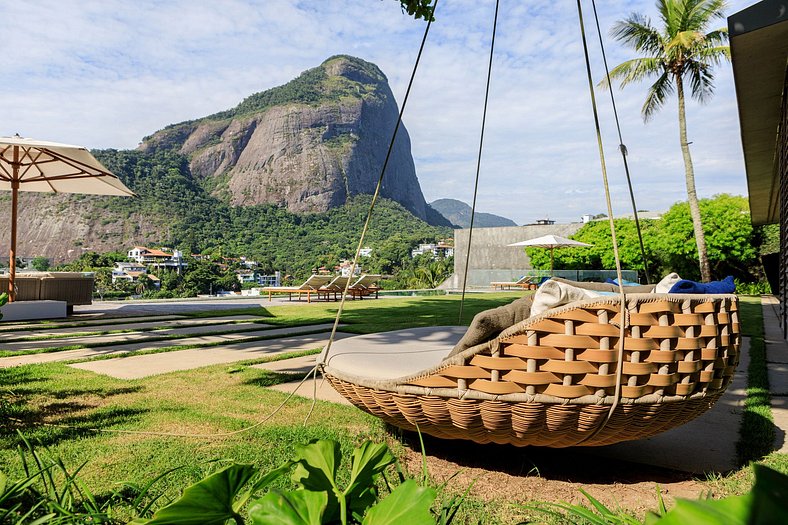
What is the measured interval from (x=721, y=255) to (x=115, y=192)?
70.6ft

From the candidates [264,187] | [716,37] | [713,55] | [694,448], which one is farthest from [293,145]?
[694,448]

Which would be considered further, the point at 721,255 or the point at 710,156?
the point at 710,156

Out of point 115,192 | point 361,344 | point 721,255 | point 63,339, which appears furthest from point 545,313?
point 721,255

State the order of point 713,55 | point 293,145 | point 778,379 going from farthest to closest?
point 293,145 < point 713,55 < point 778,379

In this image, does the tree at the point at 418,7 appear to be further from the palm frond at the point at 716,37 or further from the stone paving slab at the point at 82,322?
the palm frond at the point at 716,37

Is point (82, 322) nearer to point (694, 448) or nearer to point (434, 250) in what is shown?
point (694, 448)

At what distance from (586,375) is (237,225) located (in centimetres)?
6228

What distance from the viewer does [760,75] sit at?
18.2ft

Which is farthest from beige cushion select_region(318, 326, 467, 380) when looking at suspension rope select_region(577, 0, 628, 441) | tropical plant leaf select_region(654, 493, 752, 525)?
tropical plant leaf select_region(654, 493, 752, 525)

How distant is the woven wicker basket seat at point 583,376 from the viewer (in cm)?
164

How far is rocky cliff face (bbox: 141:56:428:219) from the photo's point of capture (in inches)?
3145

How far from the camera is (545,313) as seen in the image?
5.49ft

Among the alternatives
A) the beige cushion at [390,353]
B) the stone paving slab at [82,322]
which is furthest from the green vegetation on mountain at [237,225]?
the beige cushion at [390,353]

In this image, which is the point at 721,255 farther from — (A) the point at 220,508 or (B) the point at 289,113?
(B) the point at 289,113
